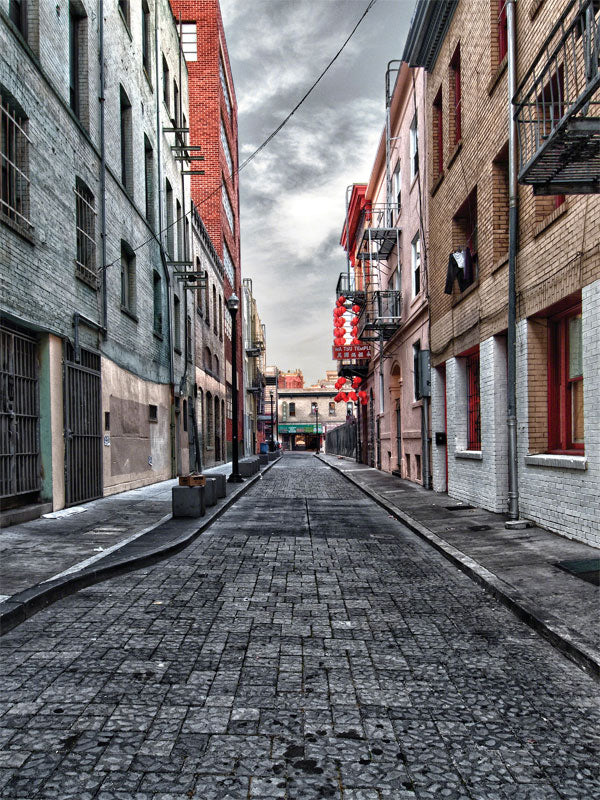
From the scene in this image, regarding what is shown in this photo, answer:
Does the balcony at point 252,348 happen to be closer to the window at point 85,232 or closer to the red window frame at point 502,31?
the window at point 85,232

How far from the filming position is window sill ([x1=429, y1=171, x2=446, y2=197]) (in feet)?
47.2

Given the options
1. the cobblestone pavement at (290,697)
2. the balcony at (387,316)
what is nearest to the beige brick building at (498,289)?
the cobblestone pavement at (290,697)

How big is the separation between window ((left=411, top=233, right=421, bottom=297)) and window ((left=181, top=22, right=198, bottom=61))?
65.6 feet

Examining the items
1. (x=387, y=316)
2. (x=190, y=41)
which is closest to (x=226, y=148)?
(x=190, y=41)

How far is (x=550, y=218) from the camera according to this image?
27.6ft

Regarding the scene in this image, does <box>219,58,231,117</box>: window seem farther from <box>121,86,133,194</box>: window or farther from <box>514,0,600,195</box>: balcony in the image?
<box>514,0,600,195</box>: balcony

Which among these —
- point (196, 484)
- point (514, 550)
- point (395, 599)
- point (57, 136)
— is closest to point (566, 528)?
point (514, 550)

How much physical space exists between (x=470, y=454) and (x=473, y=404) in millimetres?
1388

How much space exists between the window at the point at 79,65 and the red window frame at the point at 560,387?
393 inches

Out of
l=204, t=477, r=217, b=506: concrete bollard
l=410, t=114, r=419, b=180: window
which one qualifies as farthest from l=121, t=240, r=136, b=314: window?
l=410, t=114, r=419, b=180: window

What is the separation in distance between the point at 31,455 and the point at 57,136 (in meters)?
5.58

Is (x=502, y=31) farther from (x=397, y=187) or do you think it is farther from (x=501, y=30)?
(x=397, y=187)

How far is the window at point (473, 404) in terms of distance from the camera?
1241cm

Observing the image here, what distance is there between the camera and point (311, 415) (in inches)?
3248
